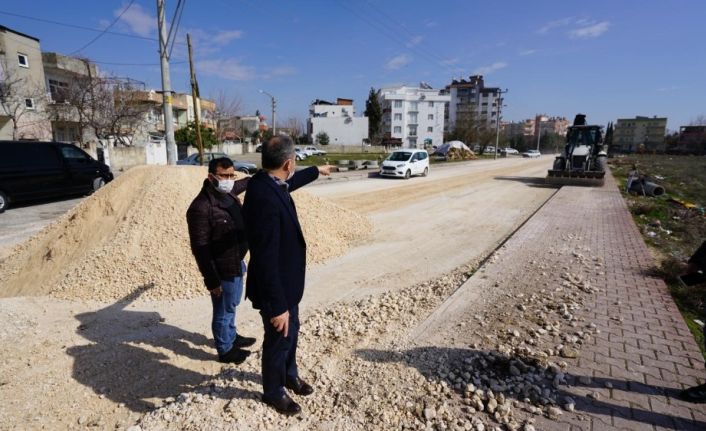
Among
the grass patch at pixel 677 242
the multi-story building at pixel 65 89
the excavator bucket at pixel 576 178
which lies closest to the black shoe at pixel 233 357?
the grass patch at pixel 677 242

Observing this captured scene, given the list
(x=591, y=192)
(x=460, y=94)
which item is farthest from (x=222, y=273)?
(x=460, y=94)

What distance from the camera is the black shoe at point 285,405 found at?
8.33ft

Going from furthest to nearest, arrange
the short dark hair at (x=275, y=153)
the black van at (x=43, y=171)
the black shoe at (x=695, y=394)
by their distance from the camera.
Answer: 1. the black van at (x=43, y=171)
2. the black shoe at (x=695, y=394)
3. the short dark hair at (x=275, y=153)

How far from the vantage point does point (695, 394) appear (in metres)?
2.67

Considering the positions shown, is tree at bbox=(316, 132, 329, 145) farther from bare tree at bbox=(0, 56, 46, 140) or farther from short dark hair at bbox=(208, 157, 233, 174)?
short dark hair at bbox=(208, 157, 233, 174)

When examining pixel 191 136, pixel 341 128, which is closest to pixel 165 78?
pixel 191 136

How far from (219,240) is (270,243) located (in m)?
1.20

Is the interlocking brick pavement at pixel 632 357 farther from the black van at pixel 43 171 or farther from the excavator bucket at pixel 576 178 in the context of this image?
the black van at pixel 43 171

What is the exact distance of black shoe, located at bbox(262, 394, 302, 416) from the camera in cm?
254

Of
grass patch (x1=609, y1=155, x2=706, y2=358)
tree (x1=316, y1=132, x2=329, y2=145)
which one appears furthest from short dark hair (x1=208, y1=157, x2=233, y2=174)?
tree (x1=316, y1=132, x2=329, y2=145)

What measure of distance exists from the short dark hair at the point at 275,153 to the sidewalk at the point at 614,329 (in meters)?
2.42

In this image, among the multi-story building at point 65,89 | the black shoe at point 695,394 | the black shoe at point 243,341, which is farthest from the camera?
the multi-story building at point 65,89

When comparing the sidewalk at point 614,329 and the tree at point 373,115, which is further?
the tree at point 373,115

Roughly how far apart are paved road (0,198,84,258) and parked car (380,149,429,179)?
14.5 m
